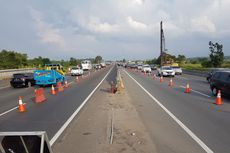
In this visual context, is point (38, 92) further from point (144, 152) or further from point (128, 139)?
point (144, 152)

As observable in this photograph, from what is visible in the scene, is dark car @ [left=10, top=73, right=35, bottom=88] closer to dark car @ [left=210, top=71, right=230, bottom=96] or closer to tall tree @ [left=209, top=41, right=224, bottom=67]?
dark car @ [left=210, top=71, right=230, bottom=96]

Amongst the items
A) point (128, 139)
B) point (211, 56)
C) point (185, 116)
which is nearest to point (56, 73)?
point (185, 116)

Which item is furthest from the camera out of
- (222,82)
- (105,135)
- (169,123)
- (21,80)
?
(21,80)

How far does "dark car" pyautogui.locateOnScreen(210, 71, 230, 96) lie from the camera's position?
48.0ft

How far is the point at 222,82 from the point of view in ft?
50.0

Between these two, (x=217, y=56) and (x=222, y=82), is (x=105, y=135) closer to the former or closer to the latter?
(x=222, y=82)

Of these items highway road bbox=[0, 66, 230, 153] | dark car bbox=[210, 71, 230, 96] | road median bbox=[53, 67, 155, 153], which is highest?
dark car bbox=[210, 71, 230, 96]

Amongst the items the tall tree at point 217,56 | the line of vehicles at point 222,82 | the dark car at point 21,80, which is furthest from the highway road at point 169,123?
the tall tree at point 217,56

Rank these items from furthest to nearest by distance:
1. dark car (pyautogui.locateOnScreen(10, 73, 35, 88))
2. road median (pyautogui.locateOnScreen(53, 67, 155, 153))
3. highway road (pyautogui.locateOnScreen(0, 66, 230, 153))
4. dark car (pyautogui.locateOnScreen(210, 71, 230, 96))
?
1. dark car (pyautogui.locateOnScreen(10, 73, 35, 88))
2. dark car (pyautogui.locateOnScreen(210, 71, 230, 96))
3. highway road (pyautogui.locateOnScreen(0, 66, 230, 153))
4. road median (pyautogui.locateOnScreen(53, 67, 155, 153))

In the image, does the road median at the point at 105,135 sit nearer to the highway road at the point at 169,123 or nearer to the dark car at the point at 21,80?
the highway road at the point at 169,123

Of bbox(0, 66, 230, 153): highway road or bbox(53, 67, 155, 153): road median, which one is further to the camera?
bbox(0, 66, 230, 153): highway road

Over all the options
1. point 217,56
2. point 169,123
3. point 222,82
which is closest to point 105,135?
point 169,123

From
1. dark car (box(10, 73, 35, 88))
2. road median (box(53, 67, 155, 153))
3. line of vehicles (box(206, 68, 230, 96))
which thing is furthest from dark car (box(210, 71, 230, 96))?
dark car (box(10, 73, 35, 88))

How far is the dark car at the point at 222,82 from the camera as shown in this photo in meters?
14.6
